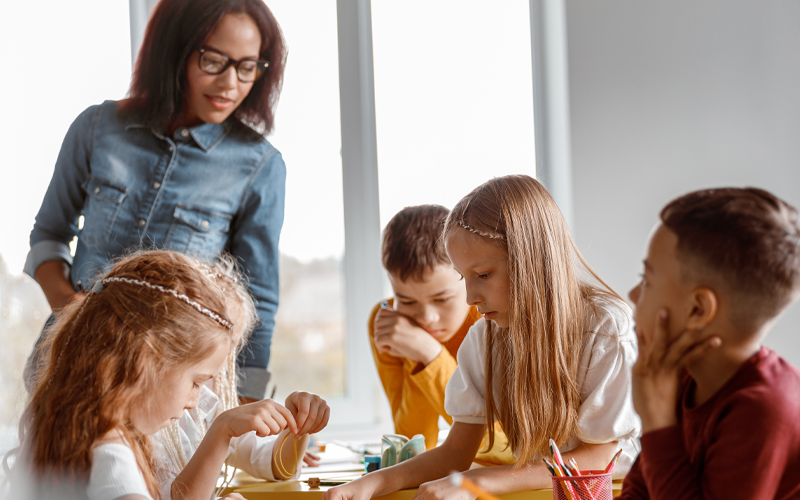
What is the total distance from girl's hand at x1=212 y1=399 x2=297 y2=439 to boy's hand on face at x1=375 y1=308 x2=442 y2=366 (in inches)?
17.6

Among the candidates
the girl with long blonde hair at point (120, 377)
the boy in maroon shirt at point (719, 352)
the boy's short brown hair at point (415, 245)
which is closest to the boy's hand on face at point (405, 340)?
the boy's short brown hair at point (415, 245)

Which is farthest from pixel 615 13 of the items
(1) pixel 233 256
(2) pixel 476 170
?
(1) pixel 233 256

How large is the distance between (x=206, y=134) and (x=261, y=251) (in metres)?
0.28

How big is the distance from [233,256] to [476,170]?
0.65m

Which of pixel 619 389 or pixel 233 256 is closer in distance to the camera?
pixel 619 389

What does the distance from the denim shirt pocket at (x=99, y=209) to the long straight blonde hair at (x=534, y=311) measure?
736 millimetres

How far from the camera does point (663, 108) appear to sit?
1433 mm

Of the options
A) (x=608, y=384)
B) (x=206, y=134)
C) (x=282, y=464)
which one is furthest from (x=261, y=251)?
(x=608, y=384)

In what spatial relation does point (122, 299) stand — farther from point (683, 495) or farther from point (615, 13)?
point (615, 13)

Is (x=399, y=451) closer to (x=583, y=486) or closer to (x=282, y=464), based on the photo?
(x=282, y=464)

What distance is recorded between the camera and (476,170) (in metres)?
1.61

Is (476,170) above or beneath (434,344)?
Result: above

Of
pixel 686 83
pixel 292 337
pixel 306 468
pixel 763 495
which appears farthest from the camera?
pixel 292 337

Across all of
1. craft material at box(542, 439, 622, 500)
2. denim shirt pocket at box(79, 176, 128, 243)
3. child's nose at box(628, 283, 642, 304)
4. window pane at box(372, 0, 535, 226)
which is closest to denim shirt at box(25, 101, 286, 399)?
denim shirt pocket at box(79, 176, 128, 243)
